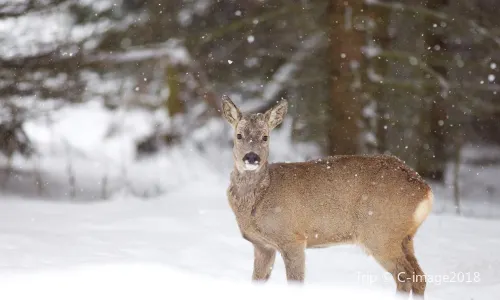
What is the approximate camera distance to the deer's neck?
651 centimetres

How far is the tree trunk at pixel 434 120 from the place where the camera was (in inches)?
572

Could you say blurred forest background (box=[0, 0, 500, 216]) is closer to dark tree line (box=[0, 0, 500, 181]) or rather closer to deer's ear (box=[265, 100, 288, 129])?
dark tree line (box=[0, 0, 500, 181])

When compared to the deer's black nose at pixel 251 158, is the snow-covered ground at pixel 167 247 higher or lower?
lower

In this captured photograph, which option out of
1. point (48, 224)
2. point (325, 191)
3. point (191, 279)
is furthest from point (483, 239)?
point (48, 224)

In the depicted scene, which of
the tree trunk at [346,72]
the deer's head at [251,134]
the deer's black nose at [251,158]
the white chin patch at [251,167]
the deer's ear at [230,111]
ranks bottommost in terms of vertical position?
the white chin patch at [251,167]

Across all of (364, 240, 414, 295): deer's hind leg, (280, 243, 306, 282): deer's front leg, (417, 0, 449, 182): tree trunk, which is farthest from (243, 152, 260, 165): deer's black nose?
(417, 0, 449, 182): tree trunk

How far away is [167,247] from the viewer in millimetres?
8070

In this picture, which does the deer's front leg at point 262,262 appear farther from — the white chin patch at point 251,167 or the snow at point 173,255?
the white chin patch at point 251,167

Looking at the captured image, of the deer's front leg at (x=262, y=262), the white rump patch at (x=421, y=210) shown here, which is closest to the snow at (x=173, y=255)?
the deer's front leg at (x=262, y=262)

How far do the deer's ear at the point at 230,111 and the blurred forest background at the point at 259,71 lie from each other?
15.0 ft

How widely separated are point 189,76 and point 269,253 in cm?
835

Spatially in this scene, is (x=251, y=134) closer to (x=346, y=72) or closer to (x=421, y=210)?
(x=421, y=210)

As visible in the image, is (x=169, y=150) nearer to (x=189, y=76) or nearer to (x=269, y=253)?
(x=189, y=76)

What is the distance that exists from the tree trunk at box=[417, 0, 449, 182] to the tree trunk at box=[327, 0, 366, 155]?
9.92ft
